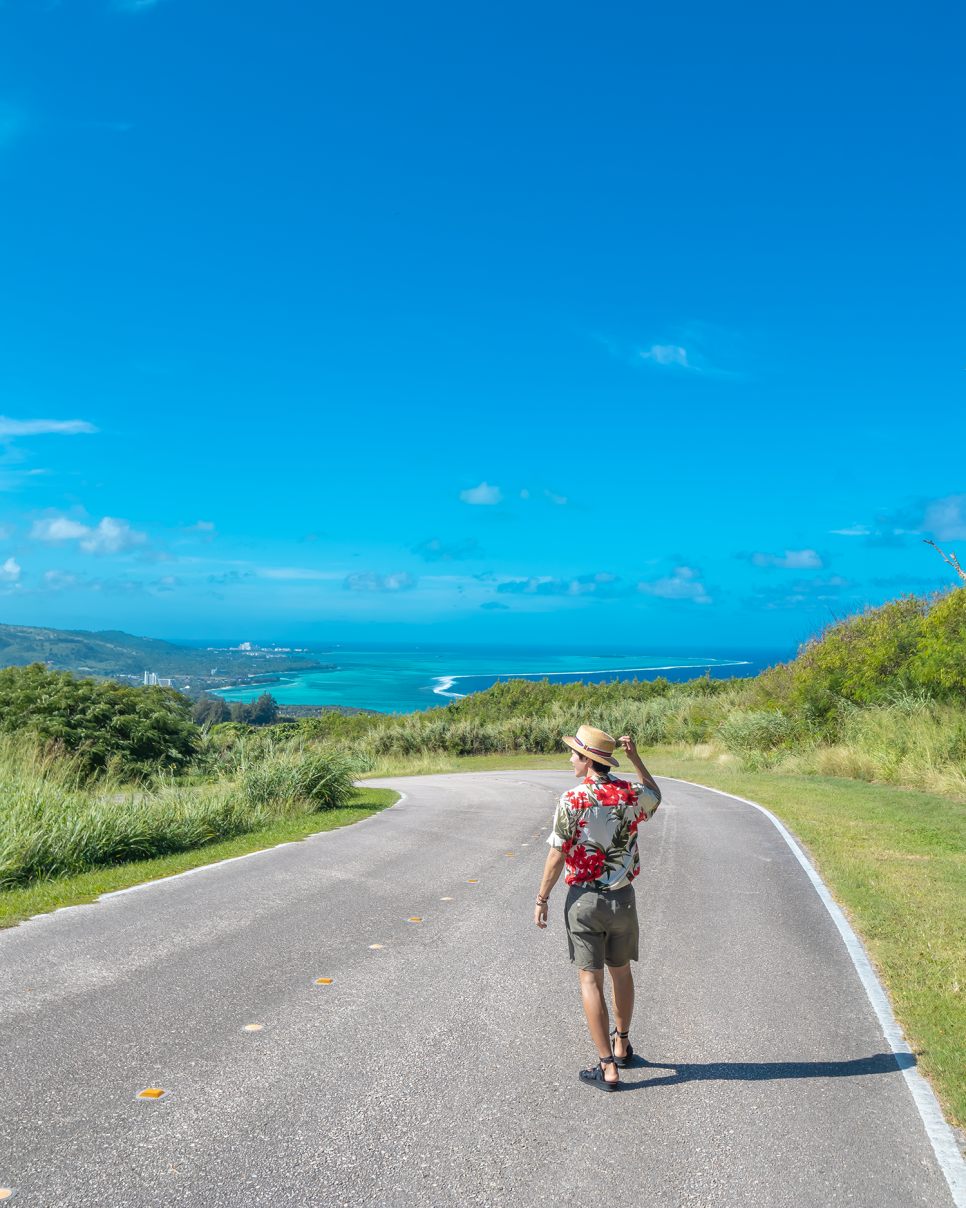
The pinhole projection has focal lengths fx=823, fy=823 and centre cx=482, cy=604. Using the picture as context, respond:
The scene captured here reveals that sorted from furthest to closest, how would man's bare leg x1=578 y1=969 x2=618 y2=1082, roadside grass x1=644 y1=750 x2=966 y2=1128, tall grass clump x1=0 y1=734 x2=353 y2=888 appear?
1. tall grass clump x1=0 y1=734 x2=353 y2=888
2. roadside grass x1=644 y1=750 x2=966 y2=1128
3. man's bare leg x1=578 y1=969 x2=618 y2=1082

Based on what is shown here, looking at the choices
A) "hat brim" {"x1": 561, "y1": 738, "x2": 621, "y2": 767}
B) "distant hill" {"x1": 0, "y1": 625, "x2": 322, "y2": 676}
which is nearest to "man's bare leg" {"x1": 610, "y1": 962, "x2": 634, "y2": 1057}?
"hat brim" {"x1": 561, "y1": 738, "x2": 621, "y2": 767}

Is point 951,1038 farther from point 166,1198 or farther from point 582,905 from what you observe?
point 166,1198

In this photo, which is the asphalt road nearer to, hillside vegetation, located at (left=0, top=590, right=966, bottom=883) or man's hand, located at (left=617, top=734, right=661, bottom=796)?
man's hand, located at (left=617, top=734, right=661, bottom=796)

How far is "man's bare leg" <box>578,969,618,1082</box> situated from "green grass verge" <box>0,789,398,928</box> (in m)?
5.64

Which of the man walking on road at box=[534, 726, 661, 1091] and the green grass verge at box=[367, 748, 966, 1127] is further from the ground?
the man walking on road at box=[534, 726, 661, 1091]

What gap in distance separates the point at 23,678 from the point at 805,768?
23.0 metres

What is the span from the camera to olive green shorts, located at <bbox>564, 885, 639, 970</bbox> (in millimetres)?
4496

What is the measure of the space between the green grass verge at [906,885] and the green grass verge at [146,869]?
7440 millimetres

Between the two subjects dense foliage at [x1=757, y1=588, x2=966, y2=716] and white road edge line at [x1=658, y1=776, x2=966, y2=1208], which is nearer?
white road edge line at [x1=658, y1=776, x2=966, y2=1208]

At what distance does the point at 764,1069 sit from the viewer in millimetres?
4742

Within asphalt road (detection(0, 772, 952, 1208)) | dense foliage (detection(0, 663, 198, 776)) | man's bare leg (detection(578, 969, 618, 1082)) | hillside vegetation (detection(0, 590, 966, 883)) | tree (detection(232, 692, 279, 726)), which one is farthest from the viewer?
tree (detection(232, 692, 279, 726))

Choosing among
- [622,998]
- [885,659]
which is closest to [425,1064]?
[622,998]

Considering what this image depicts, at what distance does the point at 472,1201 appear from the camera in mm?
3432

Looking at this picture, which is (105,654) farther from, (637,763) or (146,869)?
(637,763)
